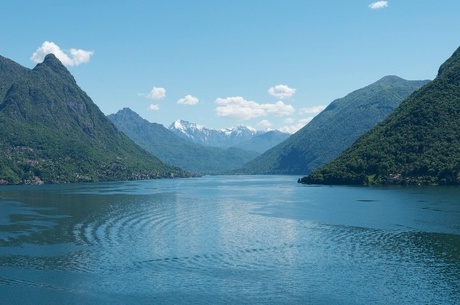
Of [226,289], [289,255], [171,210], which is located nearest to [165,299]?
[226,289]

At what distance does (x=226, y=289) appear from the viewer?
60.8 m

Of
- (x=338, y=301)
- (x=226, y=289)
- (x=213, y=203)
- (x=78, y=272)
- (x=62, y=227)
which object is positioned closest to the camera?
(x=338, y=301)

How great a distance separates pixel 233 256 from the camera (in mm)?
79500

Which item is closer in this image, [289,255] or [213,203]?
[289,255]

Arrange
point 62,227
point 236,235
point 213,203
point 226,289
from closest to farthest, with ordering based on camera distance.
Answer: point 226,289
point 236,235
point 62,227
point 213,203

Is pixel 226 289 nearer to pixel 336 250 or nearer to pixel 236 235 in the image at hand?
pixel 336 250

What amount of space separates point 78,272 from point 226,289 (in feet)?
76.7

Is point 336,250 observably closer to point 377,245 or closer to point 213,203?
point 377,245

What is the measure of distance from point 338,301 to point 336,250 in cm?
2831

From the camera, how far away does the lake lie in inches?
2345

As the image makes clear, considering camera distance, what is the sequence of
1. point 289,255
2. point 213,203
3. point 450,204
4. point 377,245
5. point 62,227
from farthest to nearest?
point 213,203 → point 450,204 → point 62,227 → point 377,245 → point 289,255

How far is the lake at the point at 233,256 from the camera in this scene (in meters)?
59.6

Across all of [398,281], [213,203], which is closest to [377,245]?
[398,281]

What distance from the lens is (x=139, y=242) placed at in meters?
91.7
